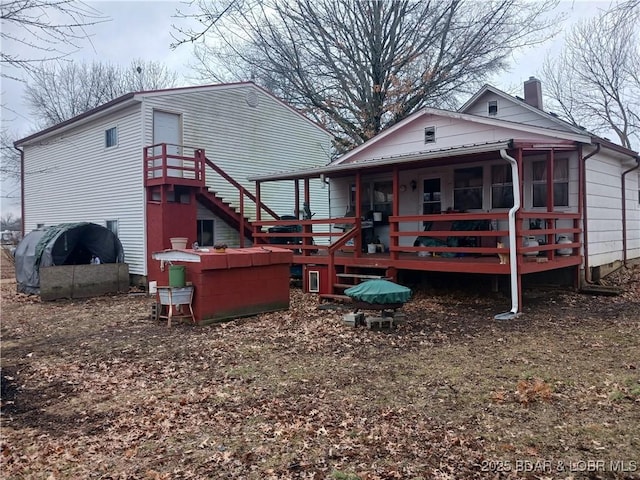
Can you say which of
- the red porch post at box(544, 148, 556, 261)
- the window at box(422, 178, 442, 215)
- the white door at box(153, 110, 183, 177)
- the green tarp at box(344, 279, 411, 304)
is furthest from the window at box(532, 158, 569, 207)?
the white door at box(153, 110, 183, 177)

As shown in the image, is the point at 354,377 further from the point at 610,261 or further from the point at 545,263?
the point at 610,261

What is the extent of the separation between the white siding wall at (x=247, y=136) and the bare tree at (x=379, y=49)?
2582 millimetres

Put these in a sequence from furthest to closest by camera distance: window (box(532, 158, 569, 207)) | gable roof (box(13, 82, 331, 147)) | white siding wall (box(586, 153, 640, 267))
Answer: gable roof (box(13, 82, 331, 147))
white siding wall (box(586, 153, 640, 267))
window (box(532, 158, 569, 207))

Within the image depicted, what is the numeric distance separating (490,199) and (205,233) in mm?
9076

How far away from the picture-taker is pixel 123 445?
3998mm

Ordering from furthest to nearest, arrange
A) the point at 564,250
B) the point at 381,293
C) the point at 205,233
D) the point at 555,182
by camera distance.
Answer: the point at 205,233 → the point at 555,182 → the point at 564,250 → the point at 381,293

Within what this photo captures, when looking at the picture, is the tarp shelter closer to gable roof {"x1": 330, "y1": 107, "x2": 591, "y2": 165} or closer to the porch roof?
the porch roof

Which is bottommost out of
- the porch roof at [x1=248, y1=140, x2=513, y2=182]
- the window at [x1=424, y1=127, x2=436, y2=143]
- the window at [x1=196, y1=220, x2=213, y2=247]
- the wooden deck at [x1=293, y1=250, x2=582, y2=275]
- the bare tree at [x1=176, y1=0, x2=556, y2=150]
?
the wooden deck at [x1=293, y1=250, x2=582, y2=275]

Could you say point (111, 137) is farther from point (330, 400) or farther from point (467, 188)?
point (330, 400)

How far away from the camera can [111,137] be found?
1559 cm

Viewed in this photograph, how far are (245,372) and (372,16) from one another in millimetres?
17291

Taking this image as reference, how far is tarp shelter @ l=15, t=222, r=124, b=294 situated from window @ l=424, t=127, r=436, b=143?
956 centimetres

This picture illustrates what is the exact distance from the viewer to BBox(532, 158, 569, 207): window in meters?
10.5

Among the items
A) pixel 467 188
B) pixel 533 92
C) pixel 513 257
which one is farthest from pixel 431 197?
pixel 533 92
